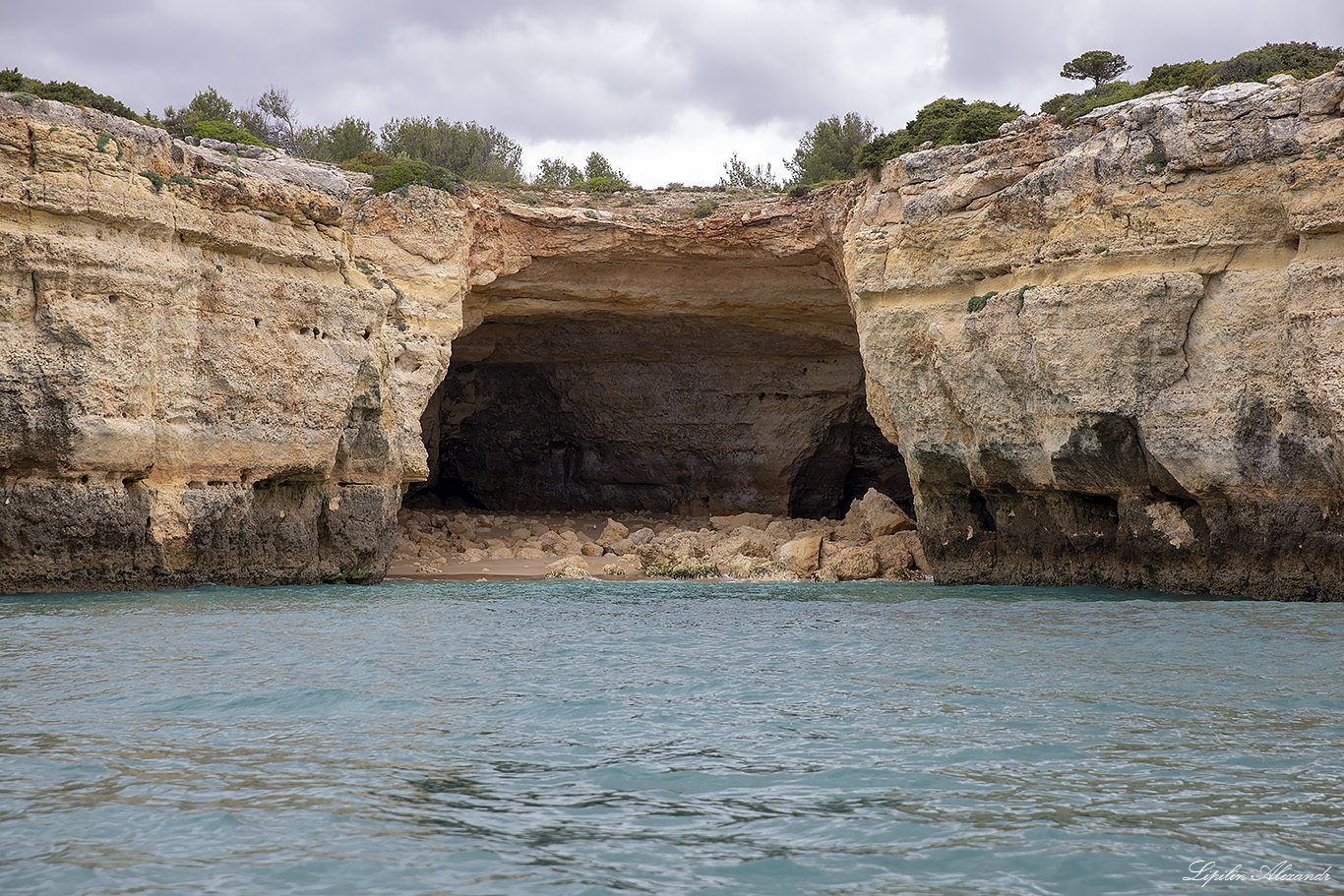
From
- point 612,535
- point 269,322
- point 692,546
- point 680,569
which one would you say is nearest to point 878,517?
point 692,546

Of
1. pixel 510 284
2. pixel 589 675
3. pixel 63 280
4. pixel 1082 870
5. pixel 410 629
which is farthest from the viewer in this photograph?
pixel 510 284

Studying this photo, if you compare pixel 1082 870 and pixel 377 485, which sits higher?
pixel 377 485

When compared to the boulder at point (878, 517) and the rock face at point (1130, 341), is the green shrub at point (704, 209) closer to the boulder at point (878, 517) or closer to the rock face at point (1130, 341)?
the rock face at point (1130, 341)

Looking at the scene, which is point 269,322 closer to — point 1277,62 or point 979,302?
point 979,302

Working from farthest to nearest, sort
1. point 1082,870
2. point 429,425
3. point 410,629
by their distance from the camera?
point 429,425
point 410,629
point 1082,870

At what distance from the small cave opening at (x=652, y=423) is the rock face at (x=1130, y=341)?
341 inches

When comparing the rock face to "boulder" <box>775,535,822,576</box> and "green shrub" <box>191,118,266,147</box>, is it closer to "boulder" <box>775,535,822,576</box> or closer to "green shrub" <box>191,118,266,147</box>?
"boulder" <box>775,535,822,576</box>

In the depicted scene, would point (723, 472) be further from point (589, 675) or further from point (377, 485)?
point (589, 675)

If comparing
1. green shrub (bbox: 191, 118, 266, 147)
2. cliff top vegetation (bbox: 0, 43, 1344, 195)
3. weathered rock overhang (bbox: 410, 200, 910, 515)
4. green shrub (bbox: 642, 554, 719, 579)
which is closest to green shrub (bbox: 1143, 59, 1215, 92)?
cliff top vegetation (bbox: 0, 43, 1344, 195)

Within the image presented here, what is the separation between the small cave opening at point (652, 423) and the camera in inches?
1087

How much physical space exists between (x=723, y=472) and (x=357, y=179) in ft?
46.3

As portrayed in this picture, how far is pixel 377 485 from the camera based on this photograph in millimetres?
17875

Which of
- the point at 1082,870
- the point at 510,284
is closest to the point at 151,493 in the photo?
the point at 510,284

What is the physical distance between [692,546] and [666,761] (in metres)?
16.6
